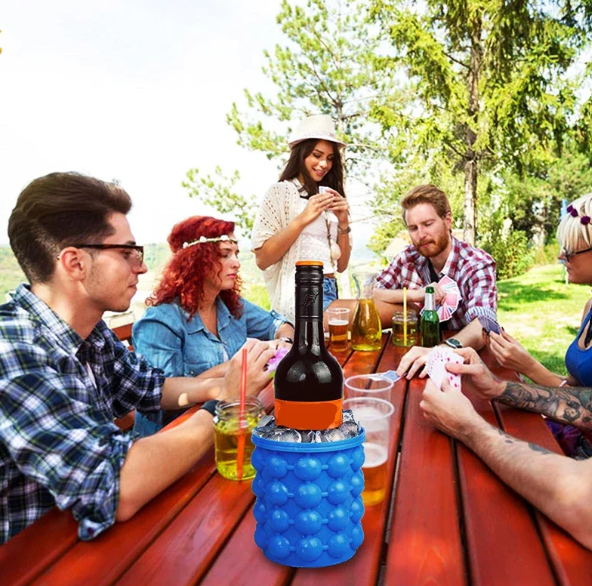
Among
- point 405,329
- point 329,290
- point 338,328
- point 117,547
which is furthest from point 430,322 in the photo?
point 117,547

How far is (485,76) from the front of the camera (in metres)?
10.5

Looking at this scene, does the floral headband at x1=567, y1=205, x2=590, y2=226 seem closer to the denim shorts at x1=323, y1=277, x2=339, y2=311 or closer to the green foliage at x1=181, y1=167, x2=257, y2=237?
the denim shorts at x1=323, y1=277, x2=339, y2=311

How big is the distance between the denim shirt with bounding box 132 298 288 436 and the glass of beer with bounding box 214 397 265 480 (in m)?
0.83

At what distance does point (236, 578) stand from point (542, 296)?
12114 mm

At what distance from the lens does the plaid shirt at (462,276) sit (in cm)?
306

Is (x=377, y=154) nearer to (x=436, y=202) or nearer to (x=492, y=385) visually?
(x=436, y=202)

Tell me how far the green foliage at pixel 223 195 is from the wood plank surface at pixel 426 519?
13434 millimetres

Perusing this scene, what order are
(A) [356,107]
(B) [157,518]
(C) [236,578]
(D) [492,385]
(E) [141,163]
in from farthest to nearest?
(E) [141,163]
(A) [356,107]
(D) [492,385]
(B) [157,518]
(C) [236,578]

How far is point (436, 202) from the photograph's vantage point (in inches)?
133

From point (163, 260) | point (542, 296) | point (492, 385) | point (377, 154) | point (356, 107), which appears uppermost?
point (356, 107)

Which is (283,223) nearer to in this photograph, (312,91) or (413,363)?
(413,363)

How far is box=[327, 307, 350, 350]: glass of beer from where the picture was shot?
102 inches

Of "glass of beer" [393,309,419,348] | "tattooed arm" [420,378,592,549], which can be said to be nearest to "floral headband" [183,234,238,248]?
"glass of beer" [393,309,419,348]

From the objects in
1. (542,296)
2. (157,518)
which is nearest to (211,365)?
(157,518)
